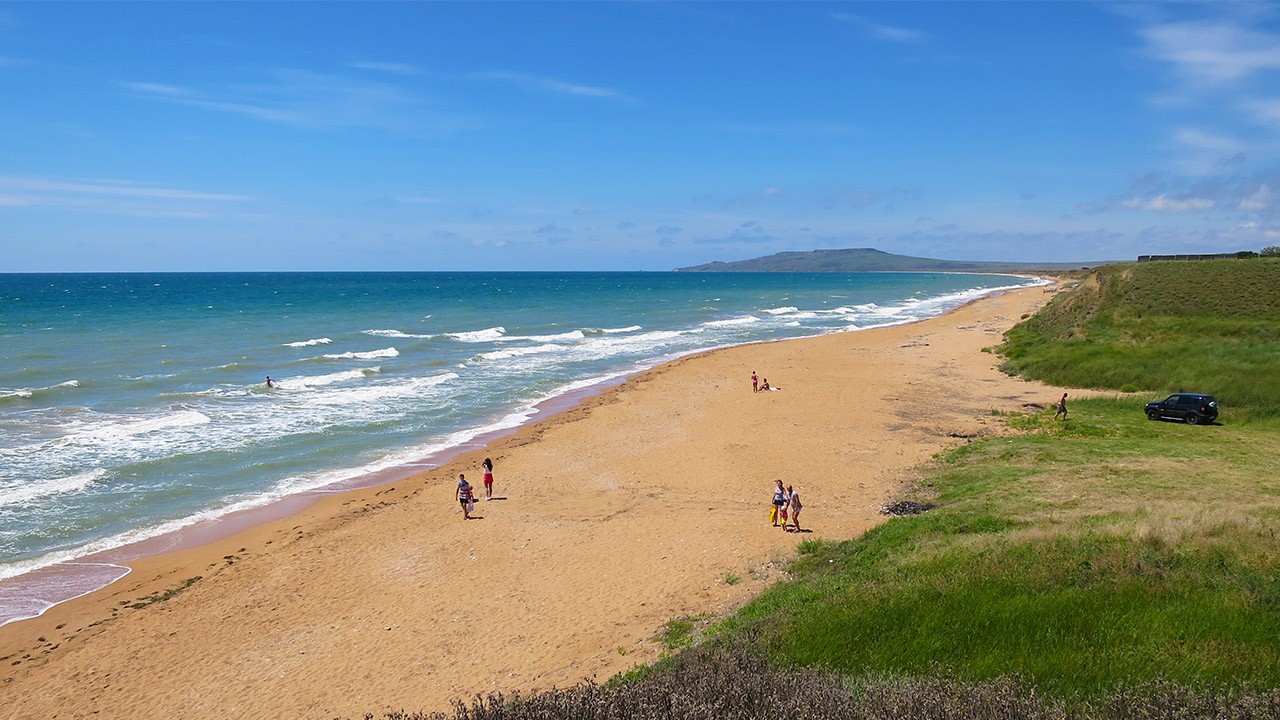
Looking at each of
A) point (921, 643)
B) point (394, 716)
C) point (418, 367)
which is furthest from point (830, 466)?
point (418, 367)

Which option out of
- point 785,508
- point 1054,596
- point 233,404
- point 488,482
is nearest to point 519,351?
point 233,404

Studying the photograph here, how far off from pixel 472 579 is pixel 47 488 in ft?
46.4

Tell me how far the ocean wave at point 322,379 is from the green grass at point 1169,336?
3377 centimetres

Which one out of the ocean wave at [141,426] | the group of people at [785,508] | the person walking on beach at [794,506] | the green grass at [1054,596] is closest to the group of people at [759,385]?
the group of people at [785,508]

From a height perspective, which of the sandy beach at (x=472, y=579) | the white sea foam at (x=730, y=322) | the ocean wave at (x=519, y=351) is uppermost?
the white sea foam at (x=730, y=322)

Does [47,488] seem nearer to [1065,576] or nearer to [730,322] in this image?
[1065,576]

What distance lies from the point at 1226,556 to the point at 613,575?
31.3 ft

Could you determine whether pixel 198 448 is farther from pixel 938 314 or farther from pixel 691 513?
pixel 938 314

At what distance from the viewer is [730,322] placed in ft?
261

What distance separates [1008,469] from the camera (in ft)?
64.6

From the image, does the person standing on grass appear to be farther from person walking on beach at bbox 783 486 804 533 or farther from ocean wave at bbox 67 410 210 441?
ocean wave at bbox 67 410 210 441

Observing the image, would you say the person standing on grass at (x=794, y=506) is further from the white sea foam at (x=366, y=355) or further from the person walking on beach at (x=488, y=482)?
the white sea foam at (x=366, y=355)

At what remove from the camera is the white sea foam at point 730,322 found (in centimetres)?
7562

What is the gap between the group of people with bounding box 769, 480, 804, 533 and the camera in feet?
55.1
